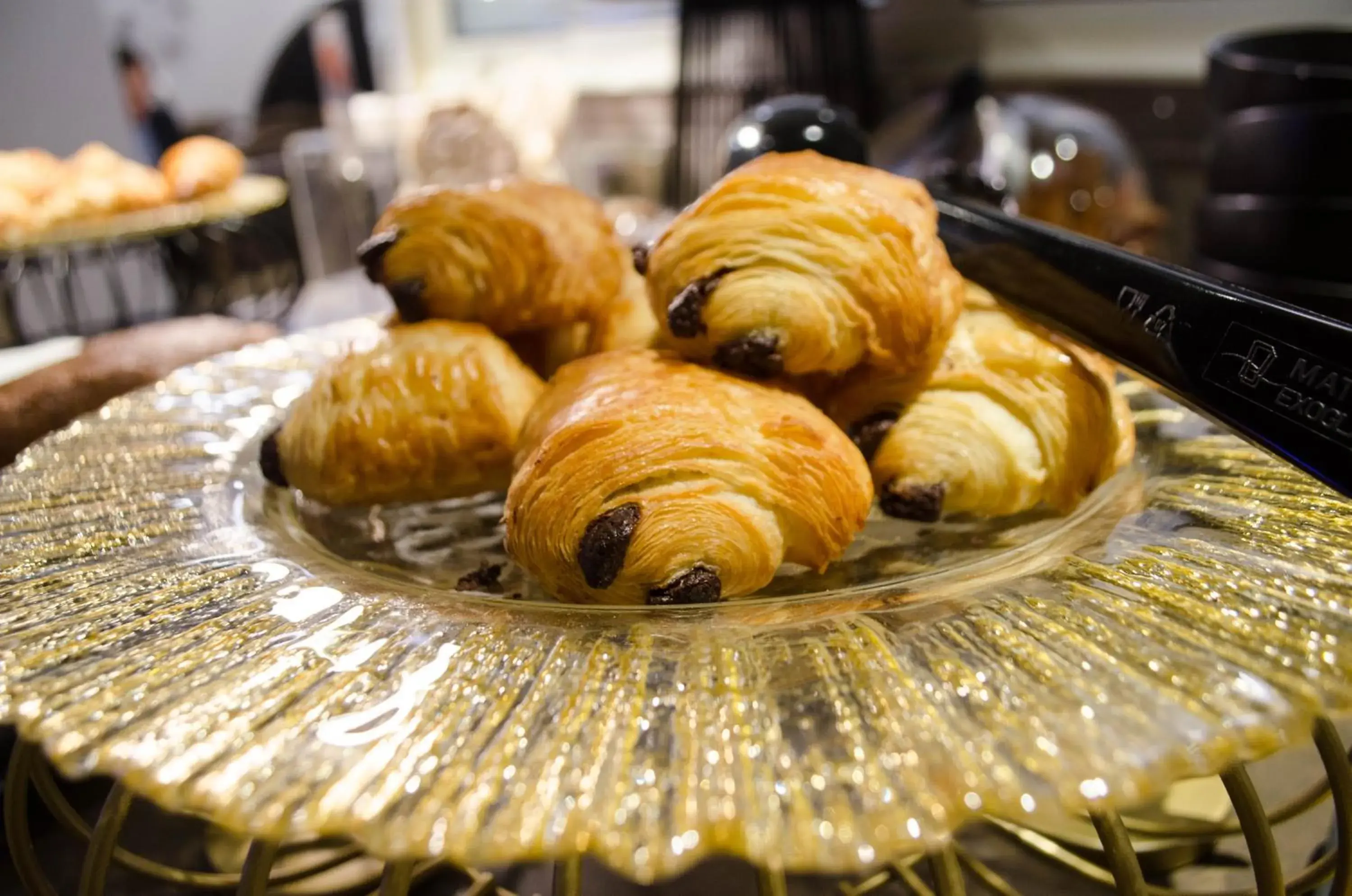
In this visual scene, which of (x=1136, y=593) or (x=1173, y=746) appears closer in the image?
(x=1173, y=746)

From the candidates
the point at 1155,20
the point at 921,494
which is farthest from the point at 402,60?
the point at 921,494

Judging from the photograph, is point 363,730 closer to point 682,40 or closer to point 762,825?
point 762,825

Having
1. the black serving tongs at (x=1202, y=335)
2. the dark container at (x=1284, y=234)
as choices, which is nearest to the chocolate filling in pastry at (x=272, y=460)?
the black serving tongs at (x=1202, y=335)

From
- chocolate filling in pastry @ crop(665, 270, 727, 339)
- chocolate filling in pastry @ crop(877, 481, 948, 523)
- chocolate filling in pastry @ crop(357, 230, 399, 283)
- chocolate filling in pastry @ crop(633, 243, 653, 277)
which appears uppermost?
chocolate filling in pastry @ crop(357, 230, 399, 283)

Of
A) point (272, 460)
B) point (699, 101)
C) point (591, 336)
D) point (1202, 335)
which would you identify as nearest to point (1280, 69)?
point (1202, 335)

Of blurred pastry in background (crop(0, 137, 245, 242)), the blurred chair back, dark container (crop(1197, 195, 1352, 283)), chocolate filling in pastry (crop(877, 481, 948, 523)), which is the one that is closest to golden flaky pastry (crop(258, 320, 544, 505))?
chocolate filling in pastry (crop(877, 481, 948, 523))

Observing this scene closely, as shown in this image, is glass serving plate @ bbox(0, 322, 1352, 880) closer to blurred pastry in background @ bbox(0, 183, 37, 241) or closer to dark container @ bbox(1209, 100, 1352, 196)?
dark container @ bbox(1209, 100, 1352, 196)
